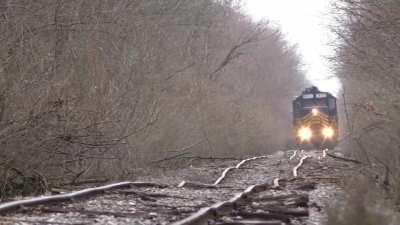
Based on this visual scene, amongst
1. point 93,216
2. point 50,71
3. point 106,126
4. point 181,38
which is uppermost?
point 181,38

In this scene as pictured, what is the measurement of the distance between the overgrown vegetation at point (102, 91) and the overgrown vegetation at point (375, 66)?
17.4 feet

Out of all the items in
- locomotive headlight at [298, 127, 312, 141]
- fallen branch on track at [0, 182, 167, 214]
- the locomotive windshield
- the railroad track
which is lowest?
the railroad track

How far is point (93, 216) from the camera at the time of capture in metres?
7.08

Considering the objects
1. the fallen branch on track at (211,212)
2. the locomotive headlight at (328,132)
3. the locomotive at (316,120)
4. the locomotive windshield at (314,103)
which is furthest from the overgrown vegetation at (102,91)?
the locomotive headlight at (328,132)

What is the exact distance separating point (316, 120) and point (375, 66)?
17872 mm

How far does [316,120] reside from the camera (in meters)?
35.1

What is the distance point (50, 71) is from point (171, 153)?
7826 millimetres

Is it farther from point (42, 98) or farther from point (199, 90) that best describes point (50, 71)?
point (199, 90)

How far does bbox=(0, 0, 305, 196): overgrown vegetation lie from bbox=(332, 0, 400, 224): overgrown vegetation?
17.4 ft

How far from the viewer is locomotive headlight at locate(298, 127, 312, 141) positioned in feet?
117

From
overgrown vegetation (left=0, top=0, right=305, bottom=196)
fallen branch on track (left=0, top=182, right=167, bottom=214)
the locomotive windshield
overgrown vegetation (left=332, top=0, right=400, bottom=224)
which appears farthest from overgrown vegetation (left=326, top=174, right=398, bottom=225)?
the locomotive windshield

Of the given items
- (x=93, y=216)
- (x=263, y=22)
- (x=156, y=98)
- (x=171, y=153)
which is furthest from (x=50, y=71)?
(x=263, y=22)

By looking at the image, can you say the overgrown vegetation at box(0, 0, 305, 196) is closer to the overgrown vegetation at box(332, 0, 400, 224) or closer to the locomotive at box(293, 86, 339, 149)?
the overgrown vegetation at box(332, 0, 400, 224)

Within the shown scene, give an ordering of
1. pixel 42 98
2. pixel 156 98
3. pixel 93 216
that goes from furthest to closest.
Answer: pixel 156 98 < pixel 42 98 < pixel 93 216
